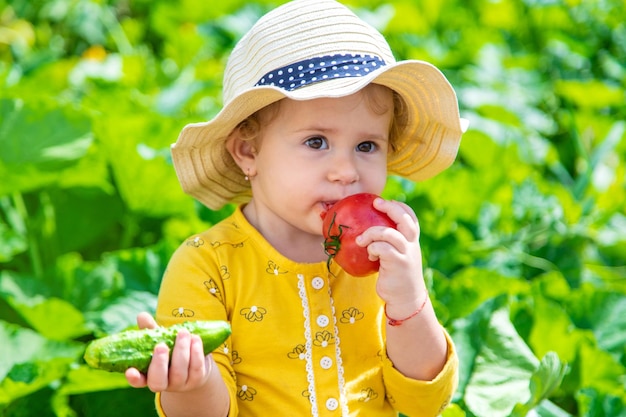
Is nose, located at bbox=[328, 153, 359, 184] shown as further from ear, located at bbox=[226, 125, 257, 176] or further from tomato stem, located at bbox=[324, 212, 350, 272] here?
ear, located at bbox=[226, 125, 257, 176]

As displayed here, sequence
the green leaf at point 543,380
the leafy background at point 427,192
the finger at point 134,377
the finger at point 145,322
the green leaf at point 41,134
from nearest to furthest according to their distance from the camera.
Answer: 1. the finger at point 134,377
2. the finger at point 145,322
3. the green leaf at point 543,380
4. the leafy background at point 427,192
5. the green leaf at point 41,134

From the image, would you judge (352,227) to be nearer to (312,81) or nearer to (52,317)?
(312,81)

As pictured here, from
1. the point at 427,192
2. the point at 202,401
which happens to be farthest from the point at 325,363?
the point at 427,192

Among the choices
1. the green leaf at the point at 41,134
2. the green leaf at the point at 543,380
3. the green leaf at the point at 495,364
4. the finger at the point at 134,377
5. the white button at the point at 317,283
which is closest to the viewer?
the finger at the point at 134,377

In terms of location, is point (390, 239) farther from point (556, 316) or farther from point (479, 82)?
point (479, 82)

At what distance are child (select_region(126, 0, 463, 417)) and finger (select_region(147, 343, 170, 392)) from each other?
0.47 ft

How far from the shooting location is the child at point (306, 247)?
1747 millimetres

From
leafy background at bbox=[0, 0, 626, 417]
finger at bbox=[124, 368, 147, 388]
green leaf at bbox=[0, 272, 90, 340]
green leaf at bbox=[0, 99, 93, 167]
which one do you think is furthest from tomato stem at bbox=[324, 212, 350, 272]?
green leaf at bbox=[0, 99, 93, 167]

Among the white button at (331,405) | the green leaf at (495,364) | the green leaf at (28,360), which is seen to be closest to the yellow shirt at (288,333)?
the white button at (331,405)

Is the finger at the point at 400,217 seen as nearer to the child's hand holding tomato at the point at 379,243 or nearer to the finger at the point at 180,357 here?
the child's hand holding tomato at the point at 379,243

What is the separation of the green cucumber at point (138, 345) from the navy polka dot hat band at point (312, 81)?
1.32 ft

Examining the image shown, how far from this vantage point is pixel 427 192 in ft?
9.69

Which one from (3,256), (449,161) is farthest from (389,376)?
(3,256)

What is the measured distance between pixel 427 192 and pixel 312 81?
1.26m
